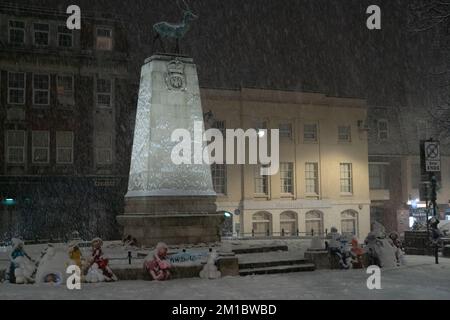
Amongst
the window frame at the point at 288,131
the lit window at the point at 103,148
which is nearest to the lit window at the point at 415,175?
the window frame at the point at 288,131

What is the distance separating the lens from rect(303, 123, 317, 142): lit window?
42781mm

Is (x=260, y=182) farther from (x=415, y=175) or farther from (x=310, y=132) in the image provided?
(x=415, y=175)

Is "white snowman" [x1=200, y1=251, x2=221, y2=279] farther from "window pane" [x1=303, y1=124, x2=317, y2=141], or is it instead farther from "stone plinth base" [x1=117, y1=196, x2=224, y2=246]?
→ "window pane" [x1=303, y1=124, x2=317, y2=141]

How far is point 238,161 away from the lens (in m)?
39.9

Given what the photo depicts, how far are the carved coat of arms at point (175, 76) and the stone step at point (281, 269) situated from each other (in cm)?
776

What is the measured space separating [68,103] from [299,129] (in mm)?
17040

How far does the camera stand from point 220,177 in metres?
39.8

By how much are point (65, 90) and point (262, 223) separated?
1626cm

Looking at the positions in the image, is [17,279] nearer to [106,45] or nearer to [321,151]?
[106,45]

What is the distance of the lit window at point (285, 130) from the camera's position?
41662mm

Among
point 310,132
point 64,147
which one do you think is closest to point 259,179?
point 310,132

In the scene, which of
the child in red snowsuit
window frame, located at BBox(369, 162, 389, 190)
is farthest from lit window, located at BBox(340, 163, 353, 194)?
the child in red snowsuit

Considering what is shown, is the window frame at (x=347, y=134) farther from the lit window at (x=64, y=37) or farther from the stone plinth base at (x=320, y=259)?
the stone plinth base at (x=320, y=259)

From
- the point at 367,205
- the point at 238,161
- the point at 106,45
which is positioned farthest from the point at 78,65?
the point at 367,205
